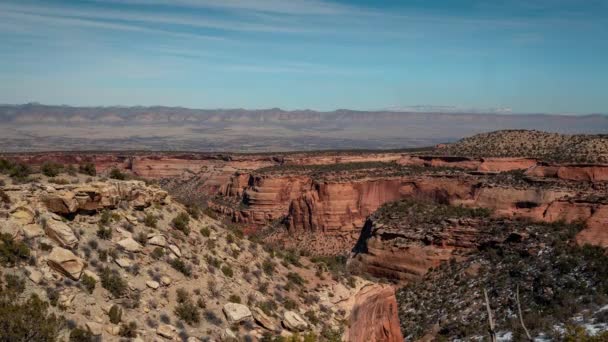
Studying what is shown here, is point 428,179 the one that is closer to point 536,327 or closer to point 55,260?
point 536,327

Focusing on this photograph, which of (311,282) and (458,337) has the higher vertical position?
(311,282)

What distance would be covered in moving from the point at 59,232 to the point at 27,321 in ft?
11.2

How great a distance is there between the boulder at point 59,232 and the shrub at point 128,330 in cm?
295

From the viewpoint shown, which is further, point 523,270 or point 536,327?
point 523,270

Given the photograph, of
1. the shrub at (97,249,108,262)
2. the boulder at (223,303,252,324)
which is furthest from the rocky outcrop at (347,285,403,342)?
the shrub at (97,249,108,262)

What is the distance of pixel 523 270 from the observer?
3322cm

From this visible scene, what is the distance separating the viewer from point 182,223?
19.6 meters

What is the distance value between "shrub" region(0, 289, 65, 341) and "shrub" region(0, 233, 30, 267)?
1159mm

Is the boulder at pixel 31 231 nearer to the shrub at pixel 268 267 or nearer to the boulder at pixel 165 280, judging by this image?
the boulder at pixel 165 280

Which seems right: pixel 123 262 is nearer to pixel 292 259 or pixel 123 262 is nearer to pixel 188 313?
pixel 188 313

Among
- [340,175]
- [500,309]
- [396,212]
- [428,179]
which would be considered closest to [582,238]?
[500,309]

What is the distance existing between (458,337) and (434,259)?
979 cm

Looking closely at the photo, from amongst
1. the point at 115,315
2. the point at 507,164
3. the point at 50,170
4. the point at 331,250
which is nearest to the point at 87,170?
the point at 50,170

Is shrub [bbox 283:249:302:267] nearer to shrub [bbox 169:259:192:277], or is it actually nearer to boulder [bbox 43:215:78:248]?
shrub [bbox 169:259:192:277]
